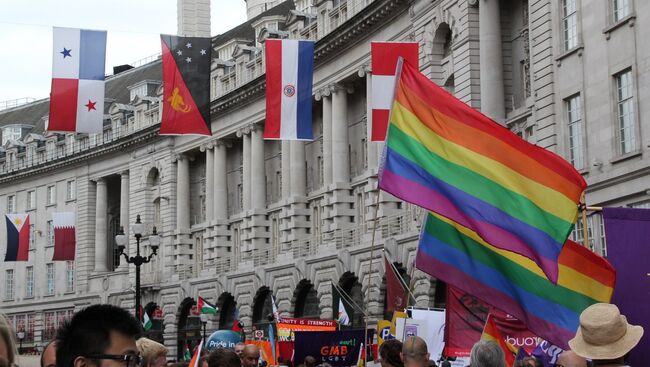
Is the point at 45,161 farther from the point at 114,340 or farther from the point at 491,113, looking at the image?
the point at 114,340

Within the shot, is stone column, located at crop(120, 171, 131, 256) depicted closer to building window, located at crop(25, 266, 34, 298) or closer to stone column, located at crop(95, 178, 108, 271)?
stone column, located at crop(95, 178, 108, 271)

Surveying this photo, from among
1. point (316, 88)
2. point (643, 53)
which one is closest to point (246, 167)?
point (316, 88)

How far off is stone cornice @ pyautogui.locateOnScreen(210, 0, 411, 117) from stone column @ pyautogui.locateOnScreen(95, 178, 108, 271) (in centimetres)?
2000

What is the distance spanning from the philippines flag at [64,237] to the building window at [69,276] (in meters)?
17.3

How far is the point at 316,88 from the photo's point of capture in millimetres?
A: 59250

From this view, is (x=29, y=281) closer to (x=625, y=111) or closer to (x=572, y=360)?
(x=625, y=111)

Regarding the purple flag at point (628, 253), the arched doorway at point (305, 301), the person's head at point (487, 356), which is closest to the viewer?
the person's head at point (487, 356)

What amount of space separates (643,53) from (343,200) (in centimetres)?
2514

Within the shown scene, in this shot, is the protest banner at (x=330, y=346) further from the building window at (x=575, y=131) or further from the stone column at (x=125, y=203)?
the stone column at (x=125, y=203)

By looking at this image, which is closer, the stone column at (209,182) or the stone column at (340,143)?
the stone column at (340,143)

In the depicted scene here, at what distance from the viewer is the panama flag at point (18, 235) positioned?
67.2 m

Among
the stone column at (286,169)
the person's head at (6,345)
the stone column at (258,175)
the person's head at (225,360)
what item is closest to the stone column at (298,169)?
the stone column at (286,169)

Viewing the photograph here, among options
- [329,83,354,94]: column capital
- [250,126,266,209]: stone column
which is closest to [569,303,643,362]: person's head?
[329,83,354,94]: column capital

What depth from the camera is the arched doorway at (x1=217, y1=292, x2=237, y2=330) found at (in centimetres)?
6750
